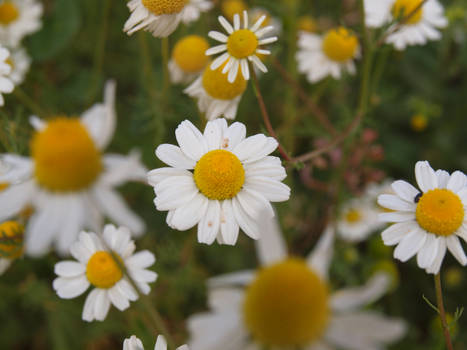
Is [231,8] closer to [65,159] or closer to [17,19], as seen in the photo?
[17,19]

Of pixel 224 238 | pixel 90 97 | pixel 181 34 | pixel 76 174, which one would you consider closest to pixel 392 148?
pixel 181 34

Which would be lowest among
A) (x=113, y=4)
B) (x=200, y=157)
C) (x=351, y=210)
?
(x=351, y=210)

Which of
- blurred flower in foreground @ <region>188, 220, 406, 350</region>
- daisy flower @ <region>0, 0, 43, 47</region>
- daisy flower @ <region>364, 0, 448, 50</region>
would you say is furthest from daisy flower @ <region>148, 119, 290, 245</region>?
daisy flower @ <region>0, 0, 43, 47</region>

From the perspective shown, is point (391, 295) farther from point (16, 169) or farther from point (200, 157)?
point (16, 169)

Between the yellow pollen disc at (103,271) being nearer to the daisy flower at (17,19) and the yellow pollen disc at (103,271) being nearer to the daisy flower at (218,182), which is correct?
the daisy flower at (218,182)

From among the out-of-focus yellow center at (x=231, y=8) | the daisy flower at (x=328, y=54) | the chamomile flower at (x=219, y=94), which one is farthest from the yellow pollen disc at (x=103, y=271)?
the out-of-focus yellow center at (x=231, y=8)

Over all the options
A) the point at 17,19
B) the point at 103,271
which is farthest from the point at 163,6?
the point at 17,19
